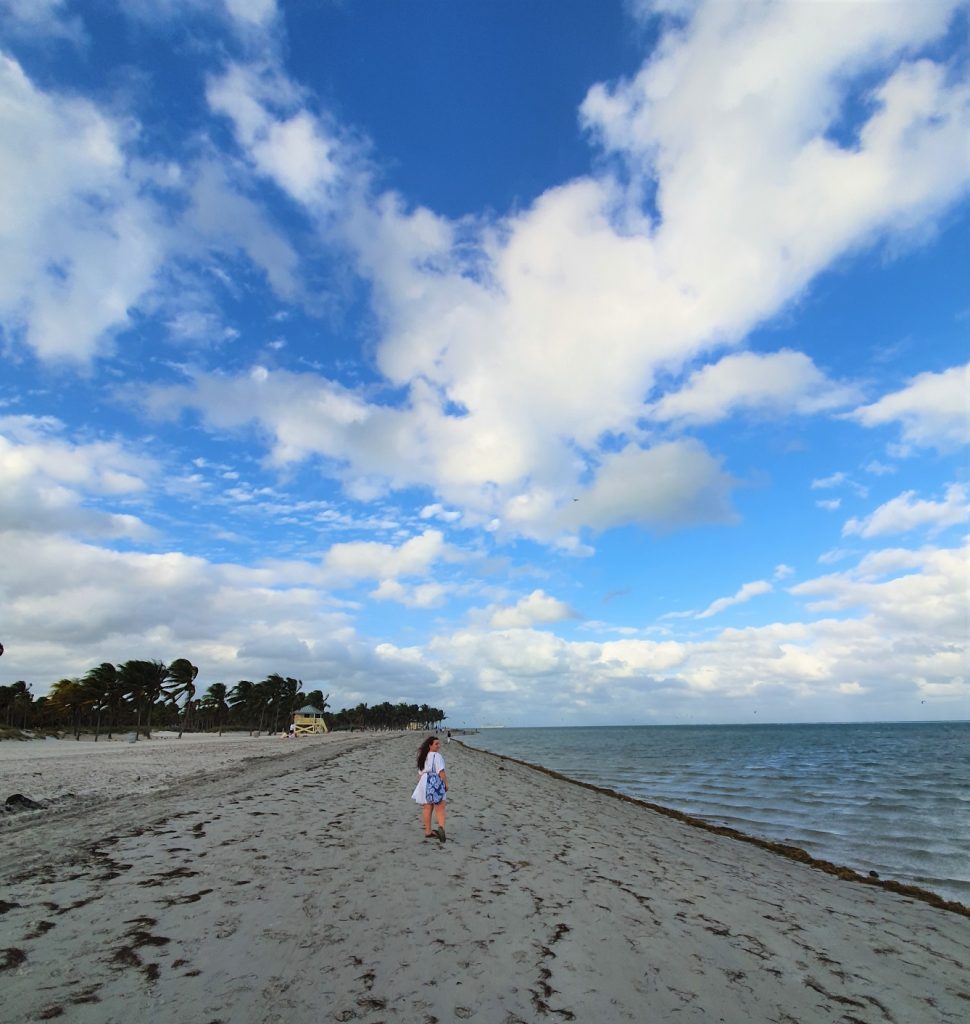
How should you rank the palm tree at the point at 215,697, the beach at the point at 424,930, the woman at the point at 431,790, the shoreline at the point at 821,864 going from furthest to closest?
1. the palm tree at the point at 215,697
2. the shoreline at the point at 821,864
3. the woman at the point at 431,790
4. the beach at the point at 424,930

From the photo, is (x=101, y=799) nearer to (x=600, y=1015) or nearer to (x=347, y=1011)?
(x=347, y=1011)

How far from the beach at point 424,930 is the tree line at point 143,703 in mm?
76688

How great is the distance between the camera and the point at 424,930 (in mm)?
6770

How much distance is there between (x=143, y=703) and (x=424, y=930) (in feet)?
305

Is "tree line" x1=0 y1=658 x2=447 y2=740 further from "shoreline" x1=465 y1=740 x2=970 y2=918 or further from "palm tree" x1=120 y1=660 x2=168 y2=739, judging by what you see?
"shoreline" x1=465 y1=740 x2=970 y2=918

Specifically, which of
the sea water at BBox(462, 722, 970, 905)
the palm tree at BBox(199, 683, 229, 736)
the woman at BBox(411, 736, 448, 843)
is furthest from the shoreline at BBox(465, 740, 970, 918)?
the palm tree at BBox(199, 683, 229, 736)

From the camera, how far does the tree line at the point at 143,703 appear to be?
77.8 metres

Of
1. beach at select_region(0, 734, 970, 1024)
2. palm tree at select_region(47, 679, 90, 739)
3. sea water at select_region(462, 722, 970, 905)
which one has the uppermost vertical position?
palm tree at select_region(47, 679, 90, 739)

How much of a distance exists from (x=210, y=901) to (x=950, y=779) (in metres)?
49.4

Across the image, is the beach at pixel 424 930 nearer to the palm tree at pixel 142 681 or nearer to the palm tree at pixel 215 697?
the palm tree at pixel 142 681

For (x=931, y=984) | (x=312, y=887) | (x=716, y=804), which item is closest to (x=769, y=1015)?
(x=931, y=984)

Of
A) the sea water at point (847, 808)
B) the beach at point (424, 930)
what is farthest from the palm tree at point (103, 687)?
the beach at point (424, 930)

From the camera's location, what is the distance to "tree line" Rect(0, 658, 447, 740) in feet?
255

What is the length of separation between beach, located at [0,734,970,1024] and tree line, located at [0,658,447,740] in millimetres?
76688
